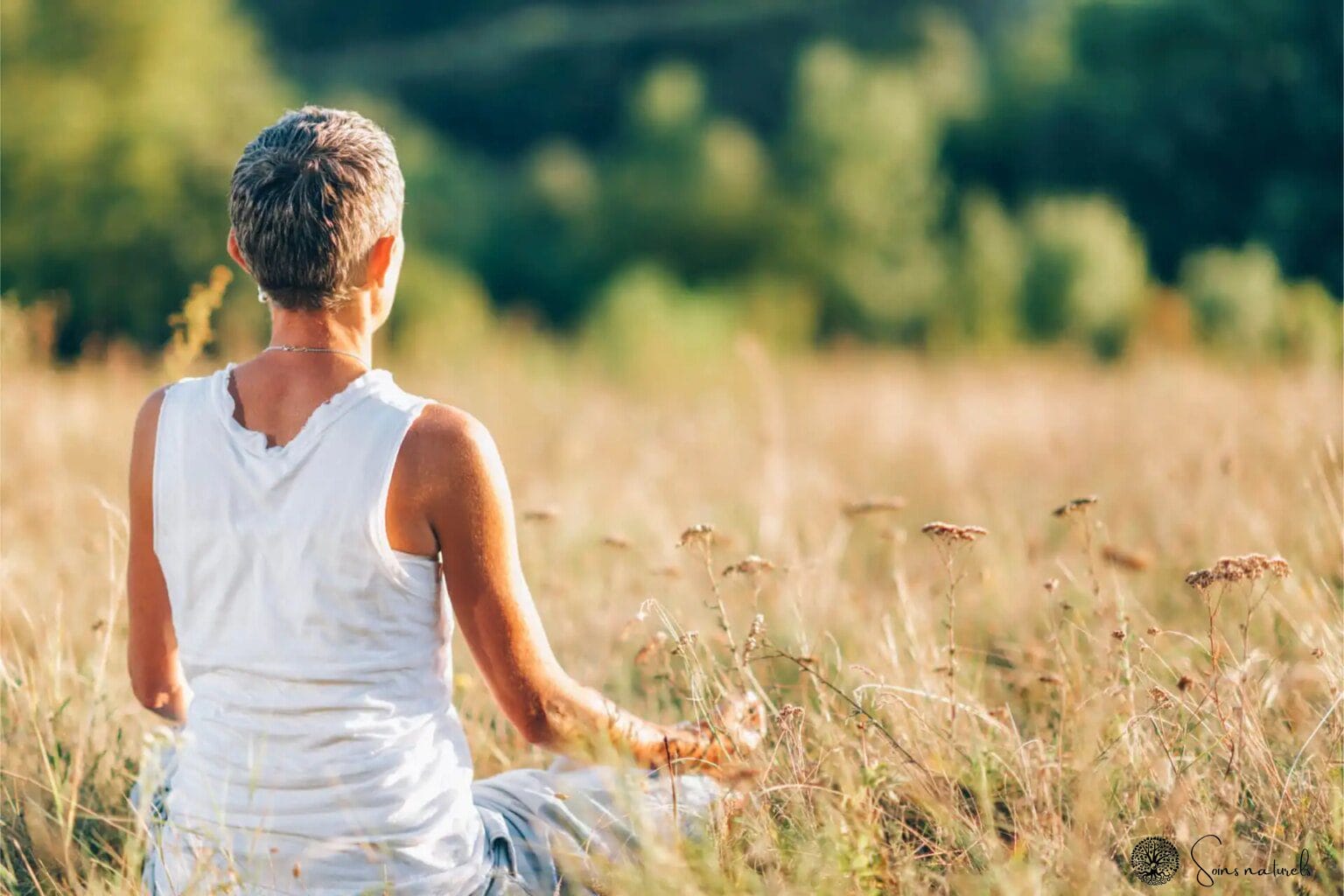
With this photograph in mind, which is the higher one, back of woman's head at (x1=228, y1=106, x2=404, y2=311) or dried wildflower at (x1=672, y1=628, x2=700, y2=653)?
back of woman's head at (x1=228, y1=106, x2=404, y2=311)

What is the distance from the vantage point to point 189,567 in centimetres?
185

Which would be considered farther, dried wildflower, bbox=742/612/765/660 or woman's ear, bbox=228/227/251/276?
dried wildflower, bbox=742/612/765/660

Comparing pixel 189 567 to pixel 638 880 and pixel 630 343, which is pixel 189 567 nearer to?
pixel 638 880

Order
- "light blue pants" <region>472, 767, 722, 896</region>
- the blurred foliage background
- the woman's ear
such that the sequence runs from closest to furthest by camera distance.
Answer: the woman's ear
"light blue pants" <region>472, 767, 722, 896</region>
the blurred foliage background

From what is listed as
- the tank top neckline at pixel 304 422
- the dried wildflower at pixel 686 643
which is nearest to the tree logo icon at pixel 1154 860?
Answer: the dried wildflower at pixel 686 643

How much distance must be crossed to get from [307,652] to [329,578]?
0.13 metres

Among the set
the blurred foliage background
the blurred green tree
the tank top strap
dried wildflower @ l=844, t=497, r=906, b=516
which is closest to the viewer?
the tank top strap

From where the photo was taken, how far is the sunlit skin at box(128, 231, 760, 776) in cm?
177

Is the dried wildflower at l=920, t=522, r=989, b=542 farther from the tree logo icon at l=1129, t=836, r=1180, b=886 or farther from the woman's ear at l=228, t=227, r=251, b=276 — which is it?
the woman's ear at l=228, t=227, r=251, b=276

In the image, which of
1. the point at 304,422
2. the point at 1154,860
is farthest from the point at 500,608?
the point at 1154,860

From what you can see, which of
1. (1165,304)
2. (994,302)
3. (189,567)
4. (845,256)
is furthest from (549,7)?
(189,567)

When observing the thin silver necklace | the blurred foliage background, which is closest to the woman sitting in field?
the thin silver necklace

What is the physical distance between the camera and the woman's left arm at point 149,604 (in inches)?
75.9

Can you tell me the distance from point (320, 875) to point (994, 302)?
20873 mm
